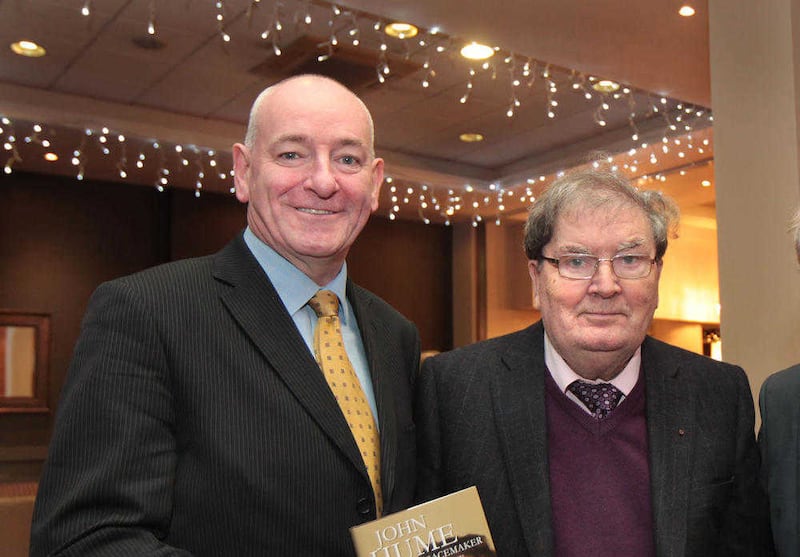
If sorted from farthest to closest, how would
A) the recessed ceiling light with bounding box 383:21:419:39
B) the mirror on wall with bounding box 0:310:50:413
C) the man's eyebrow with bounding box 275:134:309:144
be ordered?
the mirror on wall with bounding box 0:310:50:413 < the recessed ceiling light with bounding box 383:21:419:39 < the man's eyebrow with bounding box 275:134:309:144

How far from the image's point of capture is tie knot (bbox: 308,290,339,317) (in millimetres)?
1841

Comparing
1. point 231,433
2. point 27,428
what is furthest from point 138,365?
point 27,428

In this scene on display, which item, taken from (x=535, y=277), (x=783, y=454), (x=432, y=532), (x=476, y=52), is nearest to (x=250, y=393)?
(x=432, y=532)

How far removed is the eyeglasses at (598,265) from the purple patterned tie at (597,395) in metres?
0.26

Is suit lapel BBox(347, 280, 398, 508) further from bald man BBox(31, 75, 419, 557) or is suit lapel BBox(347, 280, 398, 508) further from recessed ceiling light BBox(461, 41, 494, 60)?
recessed ceiling light BBox(461, 41, 494, 60)

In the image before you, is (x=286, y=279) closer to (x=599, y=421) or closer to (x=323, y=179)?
(x=323, y=179)

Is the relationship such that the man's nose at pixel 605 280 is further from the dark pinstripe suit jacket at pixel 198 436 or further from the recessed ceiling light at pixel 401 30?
the recessed ceiling light at pixel 401 30

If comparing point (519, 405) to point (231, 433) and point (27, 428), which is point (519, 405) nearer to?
point (231, 433)

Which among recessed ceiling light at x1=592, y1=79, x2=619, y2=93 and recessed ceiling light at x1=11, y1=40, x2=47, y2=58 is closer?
recessed ceiling light at x1=11, y1=40, x2=47, y2=58

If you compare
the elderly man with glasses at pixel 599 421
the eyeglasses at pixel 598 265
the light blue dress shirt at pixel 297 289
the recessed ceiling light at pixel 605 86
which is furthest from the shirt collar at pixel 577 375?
the recessed ceiling light at pixel 605 86

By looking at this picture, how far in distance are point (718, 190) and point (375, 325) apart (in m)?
2.50

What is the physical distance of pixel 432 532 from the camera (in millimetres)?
1487

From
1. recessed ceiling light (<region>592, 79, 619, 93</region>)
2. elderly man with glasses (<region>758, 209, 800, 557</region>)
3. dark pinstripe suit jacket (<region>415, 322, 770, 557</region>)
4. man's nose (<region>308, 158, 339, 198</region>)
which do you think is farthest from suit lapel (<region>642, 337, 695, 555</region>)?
recessed ceiling light (<region>592, 79, 619, 93</region>)

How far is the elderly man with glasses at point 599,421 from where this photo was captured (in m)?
1.88
